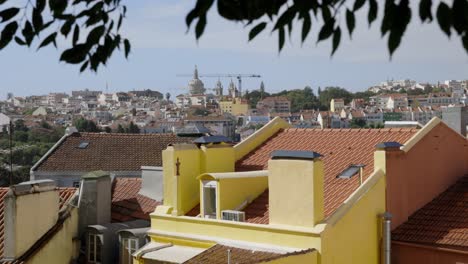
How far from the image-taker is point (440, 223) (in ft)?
47.1

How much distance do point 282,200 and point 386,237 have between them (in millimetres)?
2100

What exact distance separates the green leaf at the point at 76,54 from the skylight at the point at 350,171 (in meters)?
10.2

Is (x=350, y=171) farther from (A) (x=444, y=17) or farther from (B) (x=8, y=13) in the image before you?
(A) (x=444, y=17)

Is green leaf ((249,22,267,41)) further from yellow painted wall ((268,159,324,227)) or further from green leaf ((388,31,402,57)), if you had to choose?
yellow painted wall ((268,159,324,227))

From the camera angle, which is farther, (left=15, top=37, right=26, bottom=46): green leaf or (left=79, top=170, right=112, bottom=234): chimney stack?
(left=79, top=170, right=112, bottom=234): chimney stack

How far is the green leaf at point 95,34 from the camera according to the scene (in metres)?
5.54

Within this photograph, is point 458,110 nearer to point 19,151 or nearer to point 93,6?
point 93,6

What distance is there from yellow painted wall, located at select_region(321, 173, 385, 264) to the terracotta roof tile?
0.57m

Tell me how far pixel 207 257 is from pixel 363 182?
3.09 meters

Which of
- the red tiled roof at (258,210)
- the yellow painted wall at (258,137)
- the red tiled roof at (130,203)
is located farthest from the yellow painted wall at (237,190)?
the red tiled roof at (130,203)

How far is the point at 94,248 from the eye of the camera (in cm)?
1709

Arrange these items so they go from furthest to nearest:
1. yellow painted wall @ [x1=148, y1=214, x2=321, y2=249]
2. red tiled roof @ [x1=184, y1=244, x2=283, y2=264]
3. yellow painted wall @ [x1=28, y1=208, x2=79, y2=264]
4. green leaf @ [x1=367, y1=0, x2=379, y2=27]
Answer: yellow painted wall @ [x1=28, y1=208, x2=79, y2=264] → yellow painted wall @ [x1=148, y1=214, x2=321, y2=249] → red tiled roof @ [x1=184, y1=244, x2=283, y2=264] → green leaf @ [x1=367, y1=0, x2=379, y2=27]

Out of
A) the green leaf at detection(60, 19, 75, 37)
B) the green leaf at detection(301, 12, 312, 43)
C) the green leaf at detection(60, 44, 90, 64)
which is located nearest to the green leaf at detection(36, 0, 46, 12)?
the green leaf at detection(60, 19, 75, 37)

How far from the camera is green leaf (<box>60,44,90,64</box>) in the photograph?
18.0 ft
